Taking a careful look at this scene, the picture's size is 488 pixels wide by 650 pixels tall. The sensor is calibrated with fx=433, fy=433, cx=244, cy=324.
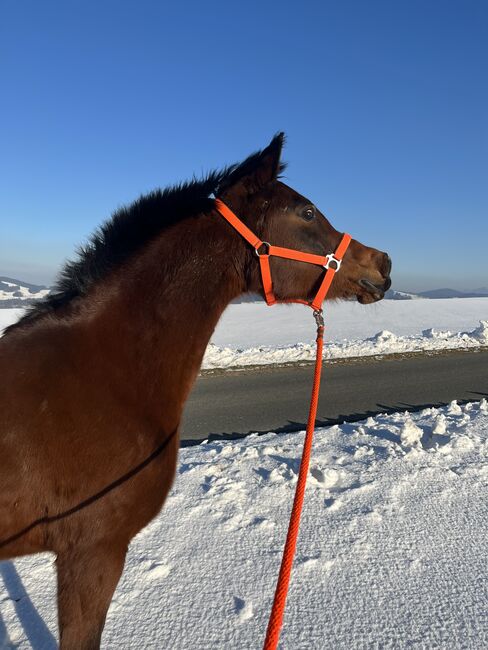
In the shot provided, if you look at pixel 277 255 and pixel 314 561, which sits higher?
pixel 277 255

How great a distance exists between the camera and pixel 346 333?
1681cm

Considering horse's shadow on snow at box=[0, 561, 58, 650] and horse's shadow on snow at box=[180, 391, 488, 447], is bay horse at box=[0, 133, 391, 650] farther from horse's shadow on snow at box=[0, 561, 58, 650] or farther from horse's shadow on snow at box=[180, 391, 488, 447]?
horse's shadow on snow at box=[180, 391, 488, 447]

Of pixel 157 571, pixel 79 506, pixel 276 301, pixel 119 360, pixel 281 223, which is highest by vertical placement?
pixel 281 223

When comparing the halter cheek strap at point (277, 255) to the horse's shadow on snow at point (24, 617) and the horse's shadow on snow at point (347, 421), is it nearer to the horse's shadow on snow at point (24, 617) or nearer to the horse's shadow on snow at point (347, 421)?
the horse's shadow on snow at point (24, 617)

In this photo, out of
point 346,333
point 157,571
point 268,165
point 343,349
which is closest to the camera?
point 268,165

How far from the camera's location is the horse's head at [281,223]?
→ 6.74 ft

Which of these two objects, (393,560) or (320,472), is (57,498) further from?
(320,472)

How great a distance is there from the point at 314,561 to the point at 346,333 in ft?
46.9

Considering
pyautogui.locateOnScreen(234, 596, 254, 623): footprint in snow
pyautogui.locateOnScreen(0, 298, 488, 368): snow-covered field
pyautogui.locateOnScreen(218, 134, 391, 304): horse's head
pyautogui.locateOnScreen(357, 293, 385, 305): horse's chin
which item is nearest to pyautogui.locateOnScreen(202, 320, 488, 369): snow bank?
pyautogui.locateOnScreen(0, 298, 488, 368): snow-covered field

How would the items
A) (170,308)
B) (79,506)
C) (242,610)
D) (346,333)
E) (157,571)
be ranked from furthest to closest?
(346,333) → (157,571) → (242,610) → (170,308) → (79,506)

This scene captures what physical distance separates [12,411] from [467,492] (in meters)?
3.85

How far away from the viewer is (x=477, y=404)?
654cm

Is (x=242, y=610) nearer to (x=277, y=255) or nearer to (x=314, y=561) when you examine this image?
(x=314, y=561)

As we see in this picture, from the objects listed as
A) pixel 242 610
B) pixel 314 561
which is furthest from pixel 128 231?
pixel 314 561
